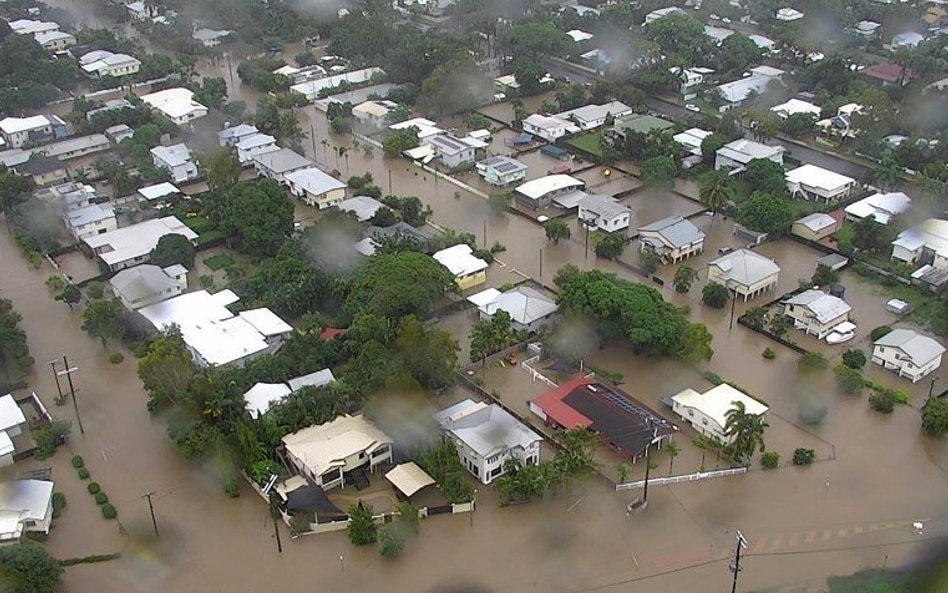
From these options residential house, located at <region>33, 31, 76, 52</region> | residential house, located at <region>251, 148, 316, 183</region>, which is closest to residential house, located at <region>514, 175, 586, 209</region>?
residential house, located at <region>251, 148, 316, 183</region>

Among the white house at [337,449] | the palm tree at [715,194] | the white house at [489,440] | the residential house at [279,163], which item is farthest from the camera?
the residential house at [279,163]

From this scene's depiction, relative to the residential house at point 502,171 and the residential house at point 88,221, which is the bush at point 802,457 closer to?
the residential house at point 502,171

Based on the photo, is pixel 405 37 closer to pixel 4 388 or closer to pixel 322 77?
pixel 322 77

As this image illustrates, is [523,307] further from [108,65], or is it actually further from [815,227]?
[108,65]

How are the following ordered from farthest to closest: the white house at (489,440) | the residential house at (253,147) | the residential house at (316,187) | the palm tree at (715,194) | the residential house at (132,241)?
the residential house at (253,147), the residential house at (316,187), the palm tree at (715,194), the residential house at (132,241), the white house at (489,440)

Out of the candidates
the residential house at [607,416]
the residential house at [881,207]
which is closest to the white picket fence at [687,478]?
the residential house at [607,416]

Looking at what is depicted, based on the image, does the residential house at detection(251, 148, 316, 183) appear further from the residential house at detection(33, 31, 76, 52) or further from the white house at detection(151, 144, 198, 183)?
the residential house at detection(33, 31, 76, 52)

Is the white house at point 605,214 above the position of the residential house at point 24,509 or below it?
above
